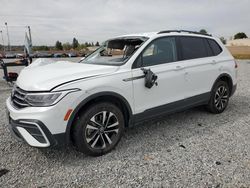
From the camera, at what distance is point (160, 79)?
11.1 ft

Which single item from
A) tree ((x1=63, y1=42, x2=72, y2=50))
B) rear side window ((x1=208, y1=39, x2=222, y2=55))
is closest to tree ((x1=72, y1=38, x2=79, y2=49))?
tree ((x1=63, y1=42, x2=72, y2=50))

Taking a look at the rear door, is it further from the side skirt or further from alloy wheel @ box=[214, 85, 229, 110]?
alloy wheel @ box=[214, 85, 229, 110]

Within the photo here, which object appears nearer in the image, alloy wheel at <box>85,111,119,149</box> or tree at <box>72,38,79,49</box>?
alloy wheel at <box>85,111,119,149</box>

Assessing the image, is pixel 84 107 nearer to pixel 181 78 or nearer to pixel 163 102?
pixel 163 102

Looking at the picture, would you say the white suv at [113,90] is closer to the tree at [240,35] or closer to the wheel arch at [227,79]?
the wheel arch at [227,79]

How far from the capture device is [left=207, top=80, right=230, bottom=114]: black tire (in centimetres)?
446

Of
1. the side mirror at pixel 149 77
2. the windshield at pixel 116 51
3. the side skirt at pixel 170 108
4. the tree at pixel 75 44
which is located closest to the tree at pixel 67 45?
the tree at pixel 75 44

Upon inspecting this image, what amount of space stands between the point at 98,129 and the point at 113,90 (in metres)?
0.59

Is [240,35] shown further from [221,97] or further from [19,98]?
[19,98]

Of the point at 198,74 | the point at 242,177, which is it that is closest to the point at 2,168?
the point at 242,177

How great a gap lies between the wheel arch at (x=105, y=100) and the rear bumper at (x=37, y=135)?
0.46ft

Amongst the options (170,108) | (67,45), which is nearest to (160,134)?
(170,108)

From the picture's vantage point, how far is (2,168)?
107 inches

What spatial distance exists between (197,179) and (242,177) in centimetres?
54
